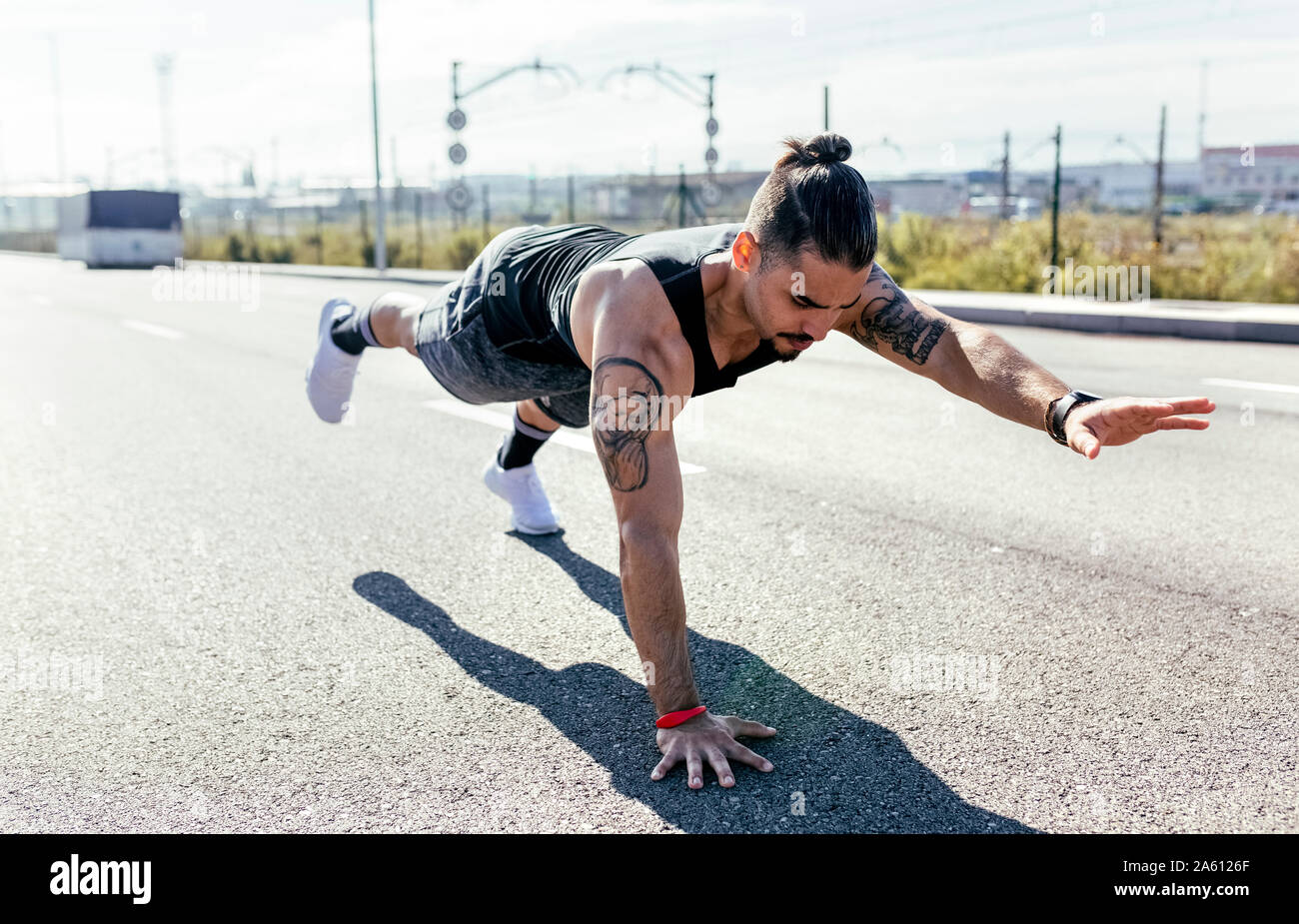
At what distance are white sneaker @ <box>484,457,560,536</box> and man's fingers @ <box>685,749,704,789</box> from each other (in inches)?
79.9

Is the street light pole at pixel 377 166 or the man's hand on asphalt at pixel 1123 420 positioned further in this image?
the street light pole at pixel 377 166

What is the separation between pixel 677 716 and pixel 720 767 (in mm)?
158

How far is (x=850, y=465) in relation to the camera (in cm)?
564

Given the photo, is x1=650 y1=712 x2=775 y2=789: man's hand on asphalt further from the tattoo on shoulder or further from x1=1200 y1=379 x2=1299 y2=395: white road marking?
x1=1200 y1=379 x2=1299 y2=395: white road marking

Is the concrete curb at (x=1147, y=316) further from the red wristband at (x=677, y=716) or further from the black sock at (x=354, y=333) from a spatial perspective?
the red wristband at (x=677, y=716)

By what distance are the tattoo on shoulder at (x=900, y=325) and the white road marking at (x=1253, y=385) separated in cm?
587

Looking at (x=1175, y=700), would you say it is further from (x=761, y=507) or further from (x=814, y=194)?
(x=761, y=507)

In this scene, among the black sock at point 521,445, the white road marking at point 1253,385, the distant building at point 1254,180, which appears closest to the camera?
the black sock at point 521,445

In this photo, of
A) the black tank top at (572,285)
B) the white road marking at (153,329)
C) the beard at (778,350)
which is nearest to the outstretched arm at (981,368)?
the beard at (778,350)

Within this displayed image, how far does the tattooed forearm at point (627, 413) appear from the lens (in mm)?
2568

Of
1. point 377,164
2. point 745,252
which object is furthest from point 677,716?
point 377,164

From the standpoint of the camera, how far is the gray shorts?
11.5ft

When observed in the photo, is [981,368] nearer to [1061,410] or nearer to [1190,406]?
[1061,410]
